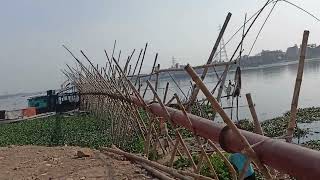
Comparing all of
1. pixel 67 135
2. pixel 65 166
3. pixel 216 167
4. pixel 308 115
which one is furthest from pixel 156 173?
pixel 308 115

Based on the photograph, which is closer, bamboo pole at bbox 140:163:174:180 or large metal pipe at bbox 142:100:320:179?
large metal pipe at bbox 142:100:320:179

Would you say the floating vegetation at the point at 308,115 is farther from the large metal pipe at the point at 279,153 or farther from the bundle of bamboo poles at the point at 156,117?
the large metal pipe at the point at 279,153

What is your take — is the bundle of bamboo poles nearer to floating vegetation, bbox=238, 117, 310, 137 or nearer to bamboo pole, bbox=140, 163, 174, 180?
bamboo pole, bbox=140, 163, 174, 180

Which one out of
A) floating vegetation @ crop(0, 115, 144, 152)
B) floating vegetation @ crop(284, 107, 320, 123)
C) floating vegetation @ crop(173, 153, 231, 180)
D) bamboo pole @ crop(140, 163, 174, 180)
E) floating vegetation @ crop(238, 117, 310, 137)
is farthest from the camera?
floating vegetation @ crop(284, 107, 320, 123)

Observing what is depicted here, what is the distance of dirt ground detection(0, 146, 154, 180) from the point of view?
743 cm

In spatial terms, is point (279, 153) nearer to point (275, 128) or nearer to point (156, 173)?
point (156, 173)

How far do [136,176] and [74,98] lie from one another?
2575cm

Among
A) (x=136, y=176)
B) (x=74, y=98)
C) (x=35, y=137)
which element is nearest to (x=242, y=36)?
(x=136, y=176)

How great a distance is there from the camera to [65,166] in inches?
334

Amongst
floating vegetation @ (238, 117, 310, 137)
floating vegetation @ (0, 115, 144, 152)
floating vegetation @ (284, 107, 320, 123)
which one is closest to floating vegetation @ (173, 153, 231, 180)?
floating vegetation @ (0, 115, 144, 152)

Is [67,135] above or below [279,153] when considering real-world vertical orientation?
below

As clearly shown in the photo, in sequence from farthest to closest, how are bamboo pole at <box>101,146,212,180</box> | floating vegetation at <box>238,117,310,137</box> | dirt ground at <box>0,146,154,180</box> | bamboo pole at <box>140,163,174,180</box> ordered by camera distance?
floating vegetation at <box>238,117,310,137</box>, dirt ground at <box>0,146,154,180</box>, bamboo pole at <box>140,163,174,180</box>, bamboo pole at <box>101,146,212,180</box>

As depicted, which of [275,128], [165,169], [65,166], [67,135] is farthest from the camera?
[275,128]

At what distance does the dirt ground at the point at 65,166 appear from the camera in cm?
743
